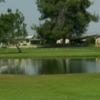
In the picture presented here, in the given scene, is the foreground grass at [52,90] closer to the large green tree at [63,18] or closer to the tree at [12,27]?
the tree at [12,27]

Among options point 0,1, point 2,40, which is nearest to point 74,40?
point 2,40

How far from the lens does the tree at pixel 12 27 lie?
83750 mm

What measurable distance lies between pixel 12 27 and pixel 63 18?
1550 inches

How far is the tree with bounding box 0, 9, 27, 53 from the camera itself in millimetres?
83750

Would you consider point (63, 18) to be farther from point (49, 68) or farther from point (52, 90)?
point (52, 90)

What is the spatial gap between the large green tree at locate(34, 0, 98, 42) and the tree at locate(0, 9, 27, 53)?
31.7 metres

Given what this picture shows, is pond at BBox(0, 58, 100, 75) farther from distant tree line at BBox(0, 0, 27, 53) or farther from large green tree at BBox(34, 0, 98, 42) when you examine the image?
large green tree at BBox(34, 0, 98, 42)

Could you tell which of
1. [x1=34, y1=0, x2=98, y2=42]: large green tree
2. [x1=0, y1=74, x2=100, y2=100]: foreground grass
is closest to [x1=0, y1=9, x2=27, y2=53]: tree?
[x1=34, y1=0, x2=98, y2=42]: large green tree

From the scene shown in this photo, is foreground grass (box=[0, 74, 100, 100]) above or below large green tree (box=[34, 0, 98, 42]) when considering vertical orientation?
below

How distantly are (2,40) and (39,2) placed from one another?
134 ft

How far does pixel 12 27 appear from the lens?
85.6 meters

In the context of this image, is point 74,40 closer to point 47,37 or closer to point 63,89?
point 47,37

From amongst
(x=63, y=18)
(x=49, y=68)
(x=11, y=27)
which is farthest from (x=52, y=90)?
(x=63, y=18)

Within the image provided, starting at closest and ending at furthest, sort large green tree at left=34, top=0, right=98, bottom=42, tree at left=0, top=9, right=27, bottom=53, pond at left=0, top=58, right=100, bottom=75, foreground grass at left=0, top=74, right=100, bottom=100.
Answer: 1. foreground grass at left=0, top=74, right=100, bottom=100
2. pond at left=0, top=58, right=100, bottom=75
3. tree at left=0, top=9, right=27, bottom=53
4. large green tree at left=34, top=0, right=98, bottom=42
